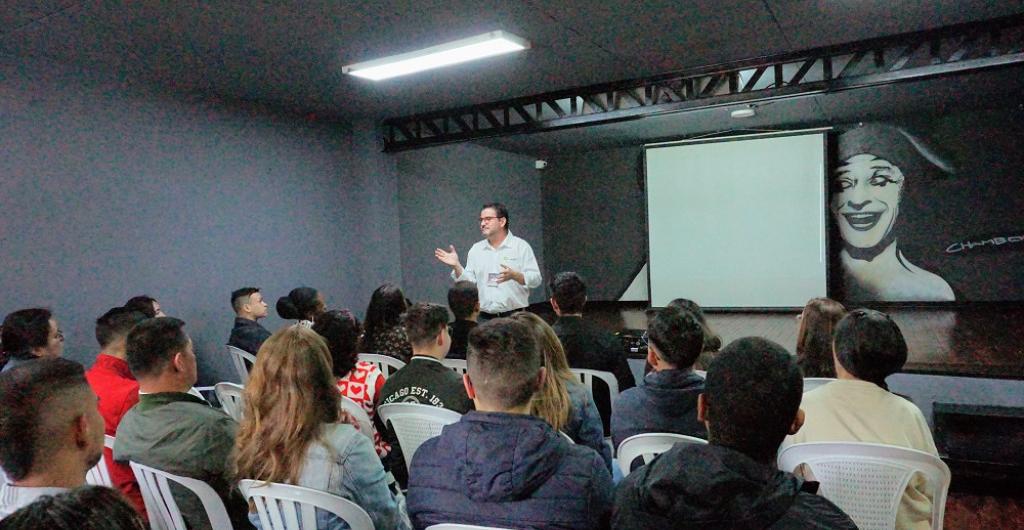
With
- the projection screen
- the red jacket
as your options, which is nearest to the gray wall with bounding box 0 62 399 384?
the red jacket

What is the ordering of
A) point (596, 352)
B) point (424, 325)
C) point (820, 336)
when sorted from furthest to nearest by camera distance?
point (596, 352)
point (820, 336)
point (424, 325)

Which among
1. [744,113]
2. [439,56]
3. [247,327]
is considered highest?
[744,113]

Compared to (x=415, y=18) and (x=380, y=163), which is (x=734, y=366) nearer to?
(x=415, y=18)

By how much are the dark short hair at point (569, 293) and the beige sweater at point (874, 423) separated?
139 centimetres

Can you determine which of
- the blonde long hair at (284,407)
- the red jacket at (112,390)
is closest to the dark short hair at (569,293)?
the blonde long hair at (284,407)

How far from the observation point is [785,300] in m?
8.51

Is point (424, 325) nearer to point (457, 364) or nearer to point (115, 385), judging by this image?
point (457, 364)

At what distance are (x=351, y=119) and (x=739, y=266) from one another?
5.65 meters

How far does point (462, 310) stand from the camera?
3.51 meters

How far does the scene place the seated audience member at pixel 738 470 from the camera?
99 centimetres

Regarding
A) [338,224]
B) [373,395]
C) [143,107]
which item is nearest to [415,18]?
[373,395]

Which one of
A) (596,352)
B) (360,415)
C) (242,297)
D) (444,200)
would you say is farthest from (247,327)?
(444,200)

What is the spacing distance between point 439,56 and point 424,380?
2.54 metres

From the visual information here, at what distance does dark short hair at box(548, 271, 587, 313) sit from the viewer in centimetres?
314
